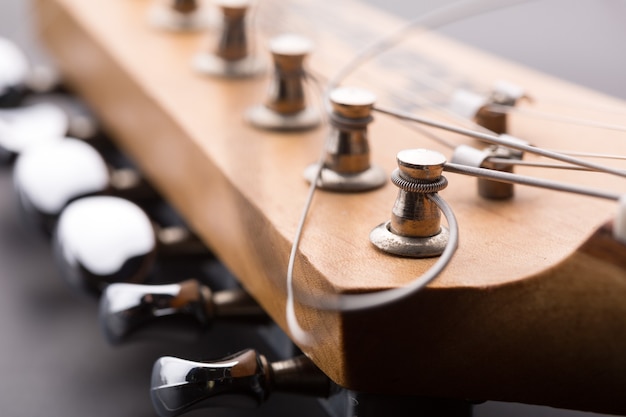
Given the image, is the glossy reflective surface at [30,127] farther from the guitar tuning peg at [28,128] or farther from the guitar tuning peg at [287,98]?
the guitar tuning peg at [287,98]

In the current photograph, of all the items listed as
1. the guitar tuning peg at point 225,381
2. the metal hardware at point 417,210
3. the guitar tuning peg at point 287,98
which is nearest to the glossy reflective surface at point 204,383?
the guitar tuning peg at point 225,381

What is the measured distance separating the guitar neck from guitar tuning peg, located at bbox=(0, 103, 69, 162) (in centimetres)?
12

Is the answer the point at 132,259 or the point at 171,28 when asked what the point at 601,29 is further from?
the point at 132,259

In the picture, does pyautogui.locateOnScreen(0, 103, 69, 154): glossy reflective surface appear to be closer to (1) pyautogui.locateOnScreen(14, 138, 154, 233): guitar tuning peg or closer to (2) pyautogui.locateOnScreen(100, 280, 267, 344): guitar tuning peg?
(1) pyautogui.locateOnScreen(14, 138, 154, 233): guitar tuning peg

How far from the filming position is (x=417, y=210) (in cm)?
50

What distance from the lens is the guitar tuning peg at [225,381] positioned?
521 mm

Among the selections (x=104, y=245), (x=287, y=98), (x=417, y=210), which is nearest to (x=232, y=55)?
(x=287, y=98)

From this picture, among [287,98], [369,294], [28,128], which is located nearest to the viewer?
[369,294]

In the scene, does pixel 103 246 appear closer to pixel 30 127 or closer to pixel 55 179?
pixel 55 179

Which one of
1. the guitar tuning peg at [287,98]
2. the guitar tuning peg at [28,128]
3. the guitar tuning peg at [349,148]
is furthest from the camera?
the guitar tuning peg at [28,128]

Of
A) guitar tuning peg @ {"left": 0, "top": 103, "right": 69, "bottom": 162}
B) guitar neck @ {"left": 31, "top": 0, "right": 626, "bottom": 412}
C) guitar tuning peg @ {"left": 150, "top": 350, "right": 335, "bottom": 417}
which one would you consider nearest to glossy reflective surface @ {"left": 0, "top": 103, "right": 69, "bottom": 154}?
guitar tuning peg @ {"left": 0, "top": 103, "right": 69, "bottom": 162}

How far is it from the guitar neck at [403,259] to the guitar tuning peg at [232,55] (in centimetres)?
1

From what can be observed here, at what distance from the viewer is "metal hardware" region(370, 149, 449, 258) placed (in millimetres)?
497

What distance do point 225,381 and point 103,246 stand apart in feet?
0.62
